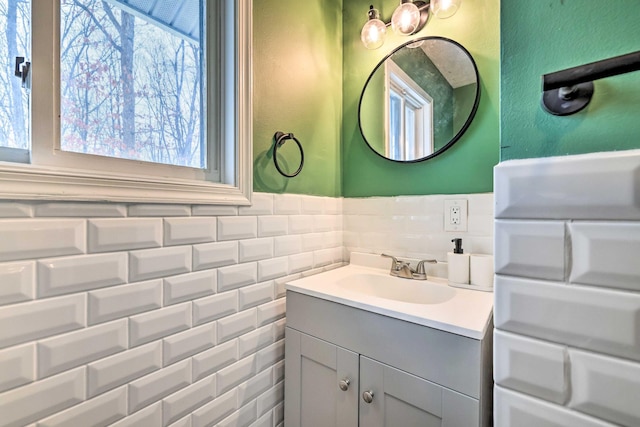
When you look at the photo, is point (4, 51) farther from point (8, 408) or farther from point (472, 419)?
point (472, 419)

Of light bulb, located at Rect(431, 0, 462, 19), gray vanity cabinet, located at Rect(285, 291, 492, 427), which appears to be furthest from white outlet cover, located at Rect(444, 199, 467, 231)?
light bulb, located at Rect(431, 0, 462, 19)

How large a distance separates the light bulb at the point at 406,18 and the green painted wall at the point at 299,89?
14.1 inches

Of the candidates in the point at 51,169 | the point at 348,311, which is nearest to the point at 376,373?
the point at 348,311

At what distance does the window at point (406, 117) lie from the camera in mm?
1194

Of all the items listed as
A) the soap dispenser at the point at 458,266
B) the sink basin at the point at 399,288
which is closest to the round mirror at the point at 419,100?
the soap dispenser at the point at 458,266

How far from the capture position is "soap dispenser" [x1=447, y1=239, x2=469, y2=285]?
3.34 ft

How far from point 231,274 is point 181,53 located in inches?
31.4

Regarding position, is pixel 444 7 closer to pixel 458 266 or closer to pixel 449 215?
pixel 449 215

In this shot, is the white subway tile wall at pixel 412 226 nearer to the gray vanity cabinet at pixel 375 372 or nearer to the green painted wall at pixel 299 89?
the green painted wall at pixel 299 89

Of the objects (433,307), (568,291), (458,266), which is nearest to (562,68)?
(568,291)

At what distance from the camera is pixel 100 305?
65cm

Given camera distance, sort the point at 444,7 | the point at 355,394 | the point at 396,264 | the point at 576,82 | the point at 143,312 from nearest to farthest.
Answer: the point at 576,82 → the point at 143,312 → the point at 355,394 → the point at 444,7 → the point at 396,264

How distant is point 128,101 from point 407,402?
47.4 inches

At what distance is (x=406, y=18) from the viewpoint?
118 cm
